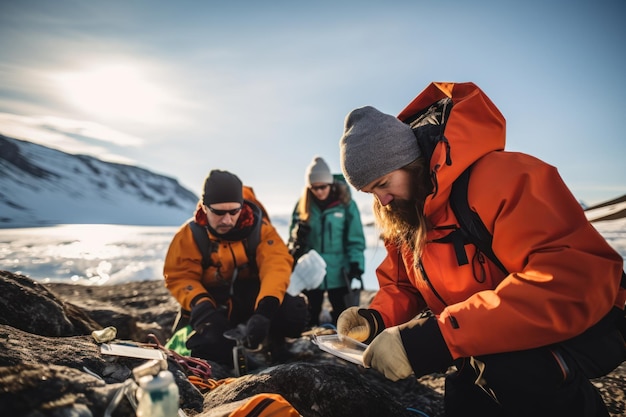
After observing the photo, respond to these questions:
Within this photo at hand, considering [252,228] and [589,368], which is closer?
[589,368]

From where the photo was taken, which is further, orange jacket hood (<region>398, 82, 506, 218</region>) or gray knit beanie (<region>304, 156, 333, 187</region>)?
gray knit beanie (<region>304, 156, 333, 187</region>)

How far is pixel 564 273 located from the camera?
1343mm

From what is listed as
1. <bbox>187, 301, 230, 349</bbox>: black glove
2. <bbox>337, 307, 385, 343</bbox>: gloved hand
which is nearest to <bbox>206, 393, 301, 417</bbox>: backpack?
<bbox>337, 307, 385, 343</bbox>: gloved hand

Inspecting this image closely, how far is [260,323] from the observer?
3.32 meters

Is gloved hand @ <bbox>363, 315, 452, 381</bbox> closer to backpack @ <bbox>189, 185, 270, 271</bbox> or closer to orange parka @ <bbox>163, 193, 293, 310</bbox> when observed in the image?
orange parka @ <bbox>163, 193, 293, 310</bbox>

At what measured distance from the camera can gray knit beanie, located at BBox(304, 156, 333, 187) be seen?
17.0ft

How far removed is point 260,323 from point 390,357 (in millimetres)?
1994

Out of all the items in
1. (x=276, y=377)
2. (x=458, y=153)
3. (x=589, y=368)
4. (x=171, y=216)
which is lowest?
(x=171, y=216)

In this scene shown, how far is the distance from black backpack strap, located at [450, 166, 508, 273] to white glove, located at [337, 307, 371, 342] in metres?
0.82

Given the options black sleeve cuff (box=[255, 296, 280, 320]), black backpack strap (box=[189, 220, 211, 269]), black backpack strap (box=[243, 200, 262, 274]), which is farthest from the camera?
black backpack strap (box=[243, 200, 262, 274])

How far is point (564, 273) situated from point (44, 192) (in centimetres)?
11196

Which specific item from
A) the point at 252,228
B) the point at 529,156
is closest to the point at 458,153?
the point at 529,156

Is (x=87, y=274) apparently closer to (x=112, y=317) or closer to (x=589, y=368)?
(x=112, y=317)

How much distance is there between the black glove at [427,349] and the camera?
5.05ft
